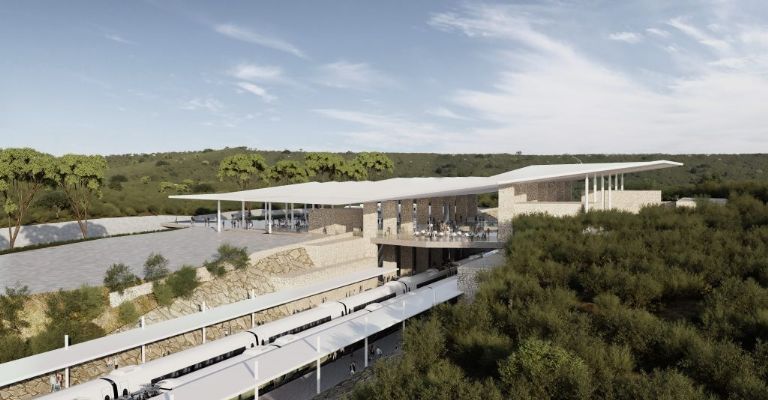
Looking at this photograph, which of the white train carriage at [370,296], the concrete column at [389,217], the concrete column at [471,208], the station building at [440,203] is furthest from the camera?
the concrete column at [471,208]

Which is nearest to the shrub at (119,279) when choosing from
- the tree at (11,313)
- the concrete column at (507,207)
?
the tree at (11,313)

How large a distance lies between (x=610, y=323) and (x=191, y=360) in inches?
472

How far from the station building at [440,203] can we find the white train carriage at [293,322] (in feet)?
22.5

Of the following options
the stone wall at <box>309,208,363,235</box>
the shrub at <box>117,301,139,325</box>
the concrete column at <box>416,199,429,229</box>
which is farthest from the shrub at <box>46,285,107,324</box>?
the concrete column at <box>416,199,429,229</box>

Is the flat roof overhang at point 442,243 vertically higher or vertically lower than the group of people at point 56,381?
higher

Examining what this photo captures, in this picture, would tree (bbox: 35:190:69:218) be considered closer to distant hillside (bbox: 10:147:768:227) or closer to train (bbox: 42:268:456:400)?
distant hillside (bbox: 10:147:768:227)

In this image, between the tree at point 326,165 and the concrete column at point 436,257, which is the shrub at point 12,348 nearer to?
the concrete column at point 436,257

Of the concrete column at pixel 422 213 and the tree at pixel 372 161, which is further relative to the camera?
the tree at pixel 372 161

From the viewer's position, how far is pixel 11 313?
1558 cm

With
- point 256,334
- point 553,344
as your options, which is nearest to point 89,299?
point 256,334

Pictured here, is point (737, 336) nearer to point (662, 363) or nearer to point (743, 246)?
point (662, 363)

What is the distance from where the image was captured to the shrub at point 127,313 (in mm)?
17406

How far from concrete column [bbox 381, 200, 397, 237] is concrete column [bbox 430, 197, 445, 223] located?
19.1 feet

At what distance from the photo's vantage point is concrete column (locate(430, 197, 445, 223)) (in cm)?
3638
